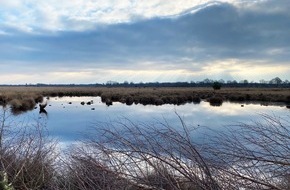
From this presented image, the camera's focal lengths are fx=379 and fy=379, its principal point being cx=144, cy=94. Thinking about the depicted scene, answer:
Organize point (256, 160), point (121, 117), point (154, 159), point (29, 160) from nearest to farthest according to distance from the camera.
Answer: point (256, 160), point (154, 159), point (29, 160), point (121, 117)

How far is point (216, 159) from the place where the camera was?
4.87m

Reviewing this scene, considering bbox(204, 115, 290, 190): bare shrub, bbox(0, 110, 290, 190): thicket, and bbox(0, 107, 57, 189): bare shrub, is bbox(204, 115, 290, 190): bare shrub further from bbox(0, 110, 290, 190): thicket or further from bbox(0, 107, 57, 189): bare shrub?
bbox(0, 107, 57, 189): bare shrub

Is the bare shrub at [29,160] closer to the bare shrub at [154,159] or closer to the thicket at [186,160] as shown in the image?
the thicket at [186,160]

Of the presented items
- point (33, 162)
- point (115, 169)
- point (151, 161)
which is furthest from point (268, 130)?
point (33, 162)

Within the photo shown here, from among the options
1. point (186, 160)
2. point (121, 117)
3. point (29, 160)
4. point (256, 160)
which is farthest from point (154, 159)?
point (121, 117)

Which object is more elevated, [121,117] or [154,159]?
[154,159]

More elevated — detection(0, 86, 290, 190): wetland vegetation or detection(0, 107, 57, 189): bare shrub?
detection(0, 86, 290, 190): wetland vegetation

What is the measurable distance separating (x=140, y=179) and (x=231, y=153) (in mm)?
1231

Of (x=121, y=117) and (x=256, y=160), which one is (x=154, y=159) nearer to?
Result: (x=256, y=160)

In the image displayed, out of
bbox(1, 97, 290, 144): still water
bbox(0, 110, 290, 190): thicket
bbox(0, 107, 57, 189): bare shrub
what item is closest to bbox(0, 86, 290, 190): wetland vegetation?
bbox(0, 110, 290, 190): thicket

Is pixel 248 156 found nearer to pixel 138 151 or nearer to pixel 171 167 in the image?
pixel 171 167

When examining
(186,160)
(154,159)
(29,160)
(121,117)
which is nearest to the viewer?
(186,160)

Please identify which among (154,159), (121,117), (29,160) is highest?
(154,159)

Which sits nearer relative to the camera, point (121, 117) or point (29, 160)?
point (29, 160)
